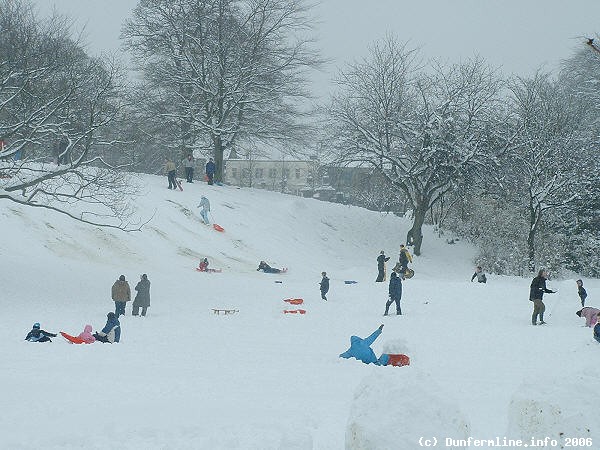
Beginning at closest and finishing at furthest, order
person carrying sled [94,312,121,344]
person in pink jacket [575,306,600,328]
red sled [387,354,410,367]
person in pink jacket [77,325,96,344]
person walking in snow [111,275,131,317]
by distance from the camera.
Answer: red sled [387,354,410,367]
person in pink jacket [77,325,96,344]
person carrying sled [94,312,121,344]
person in pink jacket [575,306,600,328]
person walking in snow [111,275,131,317]

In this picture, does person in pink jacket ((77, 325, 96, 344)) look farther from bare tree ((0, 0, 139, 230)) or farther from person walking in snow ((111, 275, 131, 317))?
bare tree ((0, 0, 139, 230))

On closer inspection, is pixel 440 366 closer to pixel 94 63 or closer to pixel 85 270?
pixel 85 270

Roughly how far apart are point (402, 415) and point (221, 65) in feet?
113

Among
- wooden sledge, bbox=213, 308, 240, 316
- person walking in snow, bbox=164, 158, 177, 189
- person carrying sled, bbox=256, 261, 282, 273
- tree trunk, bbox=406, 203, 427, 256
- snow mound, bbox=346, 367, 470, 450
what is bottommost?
wooden sledge, bbox=213, 308, 240, 316

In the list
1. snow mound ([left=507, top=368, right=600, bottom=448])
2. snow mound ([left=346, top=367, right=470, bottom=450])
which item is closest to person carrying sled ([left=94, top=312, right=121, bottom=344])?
snow mound ([left=346, top=367, right=470, bottom=450])

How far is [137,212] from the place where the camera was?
98.8 ft

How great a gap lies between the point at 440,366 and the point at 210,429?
19.6ft

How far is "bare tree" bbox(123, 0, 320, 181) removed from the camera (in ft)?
124

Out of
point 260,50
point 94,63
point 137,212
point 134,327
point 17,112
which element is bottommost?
point 134,327

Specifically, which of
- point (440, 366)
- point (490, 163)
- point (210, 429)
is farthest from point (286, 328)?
point (490, 163)

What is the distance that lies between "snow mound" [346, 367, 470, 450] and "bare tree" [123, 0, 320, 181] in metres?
33.0

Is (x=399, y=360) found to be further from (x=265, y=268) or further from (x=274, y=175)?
(x=274, y=175)

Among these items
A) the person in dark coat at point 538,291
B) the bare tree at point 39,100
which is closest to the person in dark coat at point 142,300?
the bare tree at point 39,100

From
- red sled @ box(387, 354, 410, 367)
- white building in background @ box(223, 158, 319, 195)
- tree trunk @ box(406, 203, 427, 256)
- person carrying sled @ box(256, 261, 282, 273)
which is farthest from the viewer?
white building in background @ box(223, 158, 319, 195)
